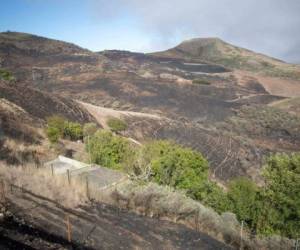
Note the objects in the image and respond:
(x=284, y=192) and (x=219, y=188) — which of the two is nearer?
(x=284, y=192)

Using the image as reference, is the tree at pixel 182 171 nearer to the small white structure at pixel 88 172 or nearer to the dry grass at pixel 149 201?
the small white structure at pixel 88 172

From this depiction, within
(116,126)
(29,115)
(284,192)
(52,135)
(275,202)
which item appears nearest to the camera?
(275,202)

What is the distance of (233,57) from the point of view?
181 metres

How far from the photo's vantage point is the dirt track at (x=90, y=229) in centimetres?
861

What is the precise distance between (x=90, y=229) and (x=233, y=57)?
180 meters

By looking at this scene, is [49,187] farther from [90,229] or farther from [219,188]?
[219,188]

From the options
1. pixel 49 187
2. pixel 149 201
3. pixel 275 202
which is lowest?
pixel 275 202

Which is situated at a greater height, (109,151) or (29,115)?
(29,115)

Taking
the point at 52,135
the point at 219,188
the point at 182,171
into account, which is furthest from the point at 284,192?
the point at 52,135

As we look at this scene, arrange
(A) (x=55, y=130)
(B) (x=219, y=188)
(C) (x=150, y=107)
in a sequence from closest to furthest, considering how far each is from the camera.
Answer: (B) (x=219, y=188) → (A) (x=55, y=130) → (C) (x=150, y=107)

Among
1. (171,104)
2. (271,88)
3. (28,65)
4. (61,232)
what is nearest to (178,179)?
(61,232)

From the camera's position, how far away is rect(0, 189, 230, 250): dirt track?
8.61 meters

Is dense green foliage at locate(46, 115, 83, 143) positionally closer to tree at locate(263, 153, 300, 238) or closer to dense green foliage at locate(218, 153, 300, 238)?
dense green foliage at locate(218, 153, 300, 238)

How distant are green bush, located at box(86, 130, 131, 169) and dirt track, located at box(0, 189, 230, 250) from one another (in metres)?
19.5
